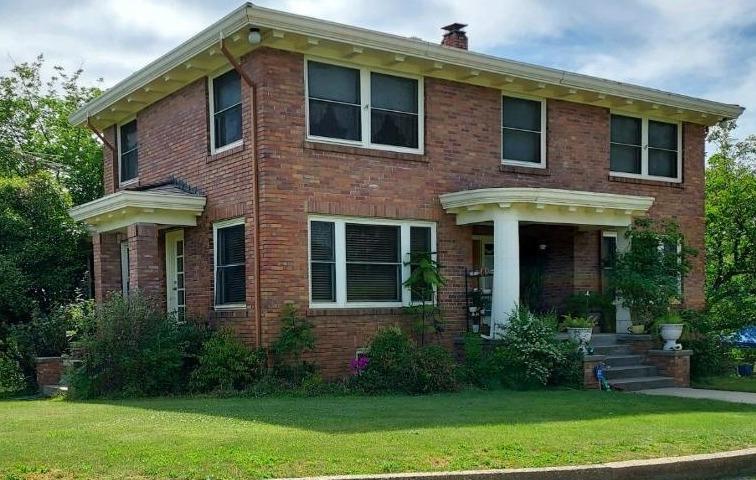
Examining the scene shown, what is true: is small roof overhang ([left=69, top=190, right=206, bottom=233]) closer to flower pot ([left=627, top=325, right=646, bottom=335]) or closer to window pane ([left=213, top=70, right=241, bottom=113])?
window pane ([left=213, top=70, right=241, bottom=113])

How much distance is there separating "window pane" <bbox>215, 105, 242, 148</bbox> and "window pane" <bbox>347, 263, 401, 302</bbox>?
303 cm

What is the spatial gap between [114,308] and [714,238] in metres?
17.4

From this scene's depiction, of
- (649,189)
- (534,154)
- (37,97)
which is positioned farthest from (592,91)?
(37,97)

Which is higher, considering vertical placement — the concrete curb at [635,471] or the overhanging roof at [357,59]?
the overhanging roof at [357,59]

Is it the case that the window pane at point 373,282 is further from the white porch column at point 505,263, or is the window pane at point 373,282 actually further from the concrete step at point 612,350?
the concrete step at point 612,350

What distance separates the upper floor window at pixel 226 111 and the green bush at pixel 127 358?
328 cm

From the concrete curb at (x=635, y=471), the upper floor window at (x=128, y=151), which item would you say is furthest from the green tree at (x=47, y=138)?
the concrete curb at (x=635, y=471)

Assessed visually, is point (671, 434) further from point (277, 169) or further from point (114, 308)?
point (114, 308)

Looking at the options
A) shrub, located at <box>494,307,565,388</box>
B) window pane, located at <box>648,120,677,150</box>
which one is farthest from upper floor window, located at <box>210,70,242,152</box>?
window pane, located at <box>648,120,677,150</box>

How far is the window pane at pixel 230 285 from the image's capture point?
14.4m

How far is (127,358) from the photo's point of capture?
1315 cm

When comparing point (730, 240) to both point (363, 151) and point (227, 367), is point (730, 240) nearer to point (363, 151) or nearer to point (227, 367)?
point (363, 151)

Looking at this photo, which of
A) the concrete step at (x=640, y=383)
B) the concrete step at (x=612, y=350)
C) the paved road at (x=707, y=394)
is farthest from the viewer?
the concrete step at (x=612, y=350)

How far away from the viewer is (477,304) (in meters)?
15.8
